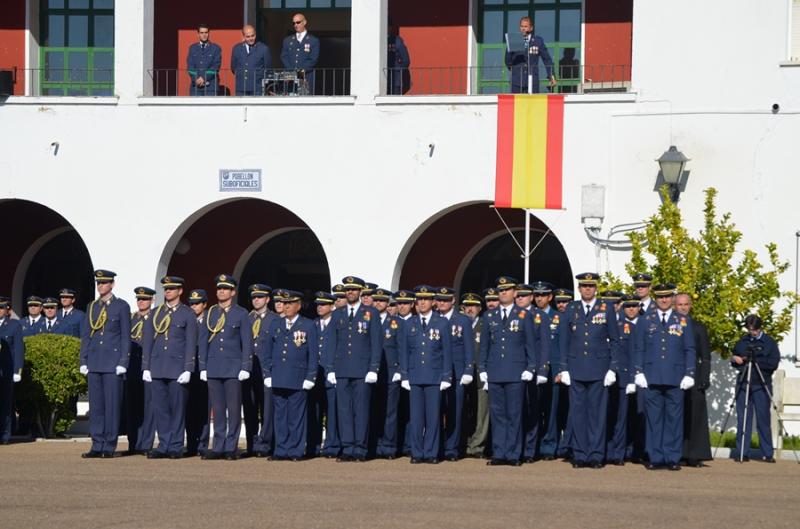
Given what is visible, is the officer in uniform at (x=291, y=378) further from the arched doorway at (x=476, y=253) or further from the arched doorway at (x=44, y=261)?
the arched doorway at (x=44, y=261)

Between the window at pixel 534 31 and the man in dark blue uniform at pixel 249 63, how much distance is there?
318cm

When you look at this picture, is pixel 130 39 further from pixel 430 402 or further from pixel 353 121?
pixel 430 402

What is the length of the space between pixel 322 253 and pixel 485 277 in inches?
107

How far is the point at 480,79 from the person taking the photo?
969 inches

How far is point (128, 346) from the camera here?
1741cm

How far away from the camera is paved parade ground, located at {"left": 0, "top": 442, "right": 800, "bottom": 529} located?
12352mm

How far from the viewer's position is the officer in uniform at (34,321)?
2145 centimetres

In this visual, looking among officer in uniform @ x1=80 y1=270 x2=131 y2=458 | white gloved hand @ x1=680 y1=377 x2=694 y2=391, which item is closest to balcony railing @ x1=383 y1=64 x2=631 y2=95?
officer in uniform @ x1=80 y1=270 x2=131 y2=458

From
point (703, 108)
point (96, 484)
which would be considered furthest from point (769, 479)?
point (703, 108)

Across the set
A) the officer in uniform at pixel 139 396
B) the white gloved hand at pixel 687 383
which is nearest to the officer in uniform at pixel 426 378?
the white gloved hand at pixel 687 383

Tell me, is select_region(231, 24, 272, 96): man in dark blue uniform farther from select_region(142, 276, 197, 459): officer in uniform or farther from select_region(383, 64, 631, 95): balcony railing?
select_region(142, 276, 197, 459): officer in uniform

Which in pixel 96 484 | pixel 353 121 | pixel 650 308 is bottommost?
pixel 96 484

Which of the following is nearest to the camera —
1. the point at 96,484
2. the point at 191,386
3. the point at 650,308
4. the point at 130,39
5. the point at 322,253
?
the point at 96,484

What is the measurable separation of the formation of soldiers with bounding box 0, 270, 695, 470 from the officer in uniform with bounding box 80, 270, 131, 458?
15mm
